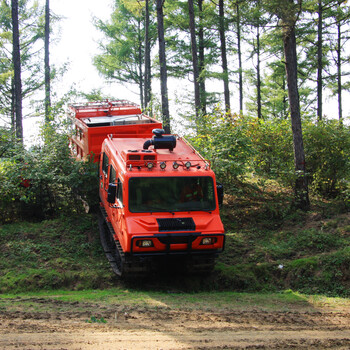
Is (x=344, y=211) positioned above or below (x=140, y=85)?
below

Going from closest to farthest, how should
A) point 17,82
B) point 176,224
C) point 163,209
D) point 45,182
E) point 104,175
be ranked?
point 176,224, point 163,209, point 104,175, point 45,182, point 17,82

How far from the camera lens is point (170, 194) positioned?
9.89m

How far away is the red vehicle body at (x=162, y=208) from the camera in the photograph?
9.22 meters

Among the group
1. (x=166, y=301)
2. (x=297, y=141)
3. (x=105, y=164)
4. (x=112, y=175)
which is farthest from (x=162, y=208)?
(x=297, y=141)

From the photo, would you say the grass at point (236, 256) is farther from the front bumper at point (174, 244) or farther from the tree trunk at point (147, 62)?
the tree trunk at point (147, 62)

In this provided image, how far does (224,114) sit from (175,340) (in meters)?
11.5

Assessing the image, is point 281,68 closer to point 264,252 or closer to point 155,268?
point 264,252

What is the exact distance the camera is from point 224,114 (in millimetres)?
16875

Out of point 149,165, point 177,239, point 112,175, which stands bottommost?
point 177,239

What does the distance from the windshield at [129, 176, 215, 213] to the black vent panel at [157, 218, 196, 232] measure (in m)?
0.40

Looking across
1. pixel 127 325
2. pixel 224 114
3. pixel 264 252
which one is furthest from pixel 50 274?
pixel 224 114

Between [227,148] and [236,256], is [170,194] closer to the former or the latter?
[236,256]

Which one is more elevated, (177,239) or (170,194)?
(170,194)

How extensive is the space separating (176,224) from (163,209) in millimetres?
578
